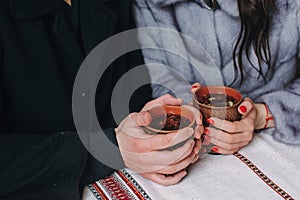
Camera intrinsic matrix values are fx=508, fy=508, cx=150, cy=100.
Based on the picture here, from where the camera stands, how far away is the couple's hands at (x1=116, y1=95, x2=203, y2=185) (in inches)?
38.3

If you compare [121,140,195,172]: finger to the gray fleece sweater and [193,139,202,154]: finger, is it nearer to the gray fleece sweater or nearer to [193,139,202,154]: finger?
[193,139,202,154]: finger

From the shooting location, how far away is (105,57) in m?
1.19

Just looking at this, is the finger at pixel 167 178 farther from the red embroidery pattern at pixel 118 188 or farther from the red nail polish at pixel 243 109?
the red nail polish at pixel 243 109

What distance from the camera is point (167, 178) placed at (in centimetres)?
99

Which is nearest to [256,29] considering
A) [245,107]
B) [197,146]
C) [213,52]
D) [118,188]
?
[213,52]

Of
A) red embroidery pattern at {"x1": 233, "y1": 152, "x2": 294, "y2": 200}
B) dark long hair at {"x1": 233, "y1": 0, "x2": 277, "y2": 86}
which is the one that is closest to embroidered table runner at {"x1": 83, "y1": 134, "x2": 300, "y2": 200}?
red embroidery pattern at {"x1": 233, "y1": 152, "x2": 294, "y2": 200}

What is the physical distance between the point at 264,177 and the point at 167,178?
0.19 metres

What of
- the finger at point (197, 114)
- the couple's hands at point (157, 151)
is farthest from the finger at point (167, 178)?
the finger at point (197, 114)

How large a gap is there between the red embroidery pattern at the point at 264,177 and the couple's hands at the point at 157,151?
104mm

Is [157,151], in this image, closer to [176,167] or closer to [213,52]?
[176,167]

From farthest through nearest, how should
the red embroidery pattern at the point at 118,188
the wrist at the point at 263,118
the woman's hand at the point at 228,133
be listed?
the wrist at the point at 263,118, the woman's hand at the point at 228,133, the red embroidery pattern at the point at 118,188

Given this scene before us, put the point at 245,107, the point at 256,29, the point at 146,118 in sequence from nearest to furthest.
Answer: the point at 146,118
the point at 245,107
the point at 256,29

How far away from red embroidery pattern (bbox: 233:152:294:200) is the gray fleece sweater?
0.41ft

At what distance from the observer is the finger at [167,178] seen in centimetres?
99
